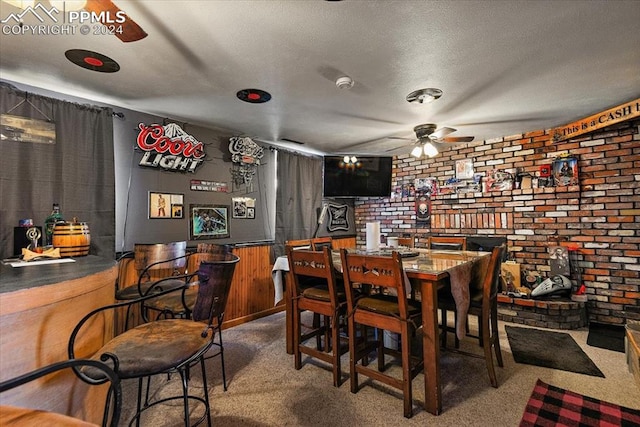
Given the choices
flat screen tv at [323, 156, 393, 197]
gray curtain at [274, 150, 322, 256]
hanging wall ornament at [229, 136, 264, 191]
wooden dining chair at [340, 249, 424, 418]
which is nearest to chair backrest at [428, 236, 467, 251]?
wooden dining chair at [340, 249, 424, 418]

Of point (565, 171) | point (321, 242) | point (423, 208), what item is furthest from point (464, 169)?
point (321, 242)

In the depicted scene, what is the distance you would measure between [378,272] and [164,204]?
2.36m

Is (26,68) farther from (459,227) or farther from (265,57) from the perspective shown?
(459,227)

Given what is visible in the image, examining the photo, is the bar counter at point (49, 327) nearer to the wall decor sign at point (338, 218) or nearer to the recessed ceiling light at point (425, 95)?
the recessed ceiling light at point (425, 95)

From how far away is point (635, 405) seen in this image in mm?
1861

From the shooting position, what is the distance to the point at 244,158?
371cm

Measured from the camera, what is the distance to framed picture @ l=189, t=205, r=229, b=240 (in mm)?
3258

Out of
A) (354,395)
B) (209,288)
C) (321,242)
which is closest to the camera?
(209,288)

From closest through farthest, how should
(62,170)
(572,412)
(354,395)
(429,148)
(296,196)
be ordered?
(572,412), (354,395), (62,170), (429,148), (296,196)

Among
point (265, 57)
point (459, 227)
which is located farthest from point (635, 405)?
point (265, 57)

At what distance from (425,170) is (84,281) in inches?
175

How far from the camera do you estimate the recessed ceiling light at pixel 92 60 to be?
6.18ft

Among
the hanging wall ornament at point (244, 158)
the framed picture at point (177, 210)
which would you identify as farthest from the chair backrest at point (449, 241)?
the framed picture at point (177, 210)

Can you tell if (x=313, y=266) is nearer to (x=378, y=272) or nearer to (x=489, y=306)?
(x=378, y=272)
